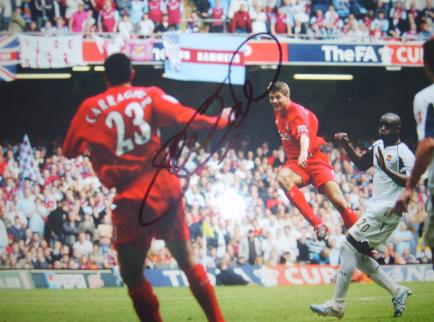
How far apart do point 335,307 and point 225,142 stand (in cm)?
174

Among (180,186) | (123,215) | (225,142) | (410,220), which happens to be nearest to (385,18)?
(410,220)

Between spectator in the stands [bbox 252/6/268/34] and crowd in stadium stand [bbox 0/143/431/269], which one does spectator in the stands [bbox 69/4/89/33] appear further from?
spectator in the stands [bbox 252/6/268/34]

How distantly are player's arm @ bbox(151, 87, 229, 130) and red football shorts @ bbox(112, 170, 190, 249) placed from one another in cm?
45

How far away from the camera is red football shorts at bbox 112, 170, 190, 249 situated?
6000mm

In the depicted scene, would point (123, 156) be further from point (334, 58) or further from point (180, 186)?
point (334, 58)

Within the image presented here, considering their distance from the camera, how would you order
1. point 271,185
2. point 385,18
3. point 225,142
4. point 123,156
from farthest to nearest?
point 385,18
point 271,185
point 225,142
point 123,156

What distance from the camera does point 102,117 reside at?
600cm

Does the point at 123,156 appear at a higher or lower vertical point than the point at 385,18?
lower

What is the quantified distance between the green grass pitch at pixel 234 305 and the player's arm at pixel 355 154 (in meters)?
1.27

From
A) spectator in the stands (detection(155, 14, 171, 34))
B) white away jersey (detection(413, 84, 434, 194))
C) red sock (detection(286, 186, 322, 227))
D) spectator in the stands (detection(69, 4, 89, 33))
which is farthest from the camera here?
spectator in the stands (detection(155, 14, 171, 34))

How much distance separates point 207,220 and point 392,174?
1.98 meters

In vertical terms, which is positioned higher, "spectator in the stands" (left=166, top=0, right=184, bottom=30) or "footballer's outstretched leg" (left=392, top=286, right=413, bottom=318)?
"spectator in the stands" (left=166, top=0, right=184, bottom=30)

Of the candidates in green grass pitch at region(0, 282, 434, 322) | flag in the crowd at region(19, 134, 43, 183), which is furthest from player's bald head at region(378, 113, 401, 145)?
flag in the crowd at region(19, 134, 43, 183)

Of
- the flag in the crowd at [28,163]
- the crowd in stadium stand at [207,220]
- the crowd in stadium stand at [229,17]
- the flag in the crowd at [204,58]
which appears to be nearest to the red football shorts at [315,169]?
the crowd in stadium stand at [207,220]
